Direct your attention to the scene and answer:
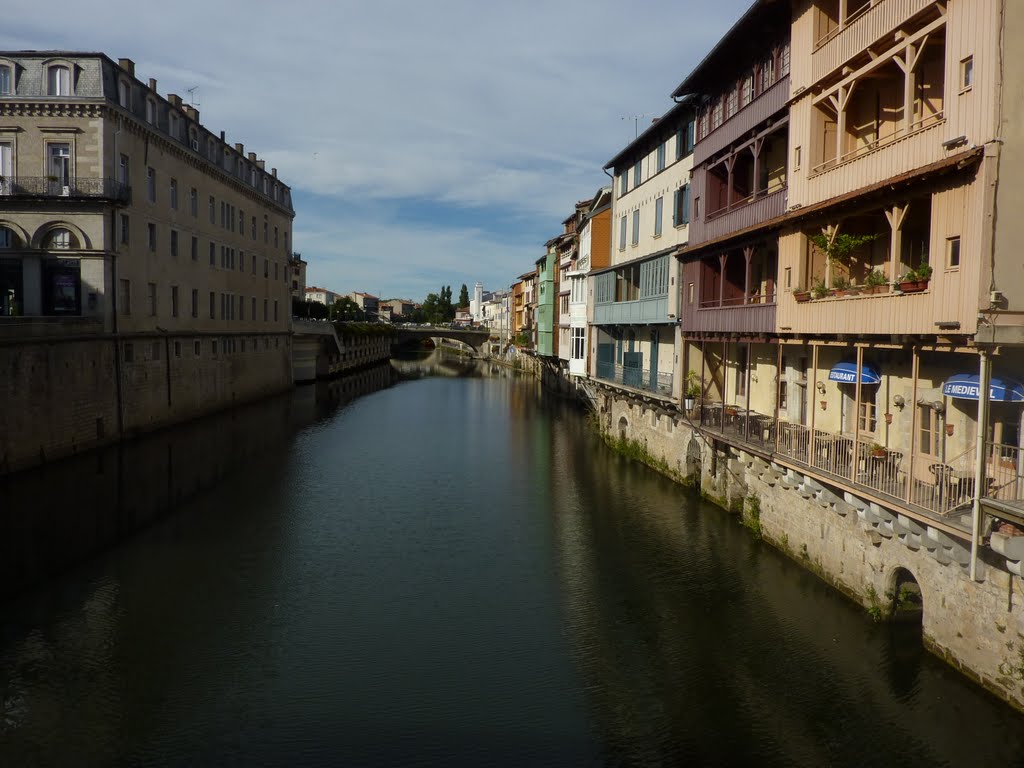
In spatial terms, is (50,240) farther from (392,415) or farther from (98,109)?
(392,415)

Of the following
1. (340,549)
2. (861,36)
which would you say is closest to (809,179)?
(861,36)

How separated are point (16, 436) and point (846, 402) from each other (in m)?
27.1

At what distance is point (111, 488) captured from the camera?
1059 inches

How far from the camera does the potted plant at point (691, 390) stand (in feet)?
83.2

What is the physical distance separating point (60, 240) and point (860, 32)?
108ft

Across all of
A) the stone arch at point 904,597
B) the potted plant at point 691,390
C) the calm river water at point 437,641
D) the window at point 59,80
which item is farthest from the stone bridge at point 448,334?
the stone arch at point 904,597

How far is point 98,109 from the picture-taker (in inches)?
1336

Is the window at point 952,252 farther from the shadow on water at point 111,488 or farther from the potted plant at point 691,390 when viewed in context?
the shadow on water at point 111,488

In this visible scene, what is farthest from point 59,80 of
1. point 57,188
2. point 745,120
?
point 745,120

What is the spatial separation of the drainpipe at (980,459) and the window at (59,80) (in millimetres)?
36881

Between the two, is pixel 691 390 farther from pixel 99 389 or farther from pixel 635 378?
pixel 99 389

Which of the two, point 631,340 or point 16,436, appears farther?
point 631,340

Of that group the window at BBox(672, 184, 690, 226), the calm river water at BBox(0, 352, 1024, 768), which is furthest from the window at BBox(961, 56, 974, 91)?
the window at BBox(672, 184, 690, 226)

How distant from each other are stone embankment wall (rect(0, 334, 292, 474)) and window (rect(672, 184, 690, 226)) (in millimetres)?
24232
